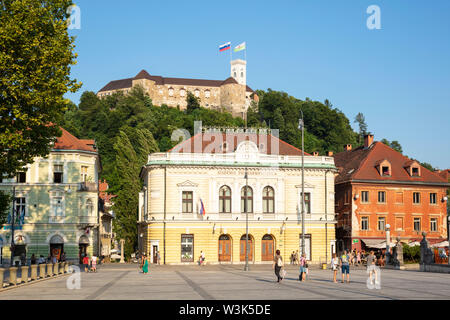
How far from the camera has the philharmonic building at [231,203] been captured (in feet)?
197

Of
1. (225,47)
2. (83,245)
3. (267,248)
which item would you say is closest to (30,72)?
(83,245)

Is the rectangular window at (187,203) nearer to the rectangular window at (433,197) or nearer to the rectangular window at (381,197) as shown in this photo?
the rectangular window at (381,197)

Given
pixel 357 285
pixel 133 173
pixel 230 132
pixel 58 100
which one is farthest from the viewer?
pixel 133 173

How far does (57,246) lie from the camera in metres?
60.3

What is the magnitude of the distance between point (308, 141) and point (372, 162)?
76191 mm

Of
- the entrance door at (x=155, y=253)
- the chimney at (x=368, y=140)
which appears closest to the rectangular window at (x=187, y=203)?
the entrance door at (x=155, y=253)

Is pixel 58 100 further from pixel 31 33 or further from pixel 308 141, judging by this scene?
pixel 308 141

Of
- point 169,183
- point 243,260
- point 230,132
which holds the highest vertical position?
point 230,132

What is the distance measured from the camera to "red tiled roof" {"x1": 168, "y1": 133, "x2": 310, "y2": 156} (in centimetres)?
6353

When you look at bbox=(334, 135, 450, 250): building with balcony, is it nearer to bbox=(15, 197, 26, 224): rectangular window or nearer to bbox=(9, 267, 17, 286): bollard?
bbox=(15, 197, 26, 224): rectangular window

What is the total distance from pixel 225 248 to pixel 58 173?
17.9 meters

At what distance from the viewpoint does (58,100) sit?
34.1 m

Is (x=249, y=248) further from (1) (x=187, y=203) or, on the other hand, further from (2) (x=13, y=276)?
(2) (x=13, y=276)
